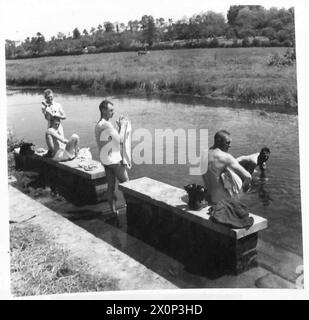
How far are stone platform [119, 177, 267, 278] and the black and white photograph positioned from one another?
0.02 m

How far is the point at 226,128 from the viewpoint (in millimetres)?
11992

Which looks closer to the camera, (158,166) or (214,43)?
(158,166)

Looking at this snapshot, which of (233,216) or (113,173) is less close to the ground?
(113,173)

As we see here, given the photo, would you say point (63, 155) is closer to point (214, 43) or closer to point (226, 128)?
point (226, 128)

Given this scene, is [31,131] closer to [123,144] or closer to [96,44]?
[96,44]

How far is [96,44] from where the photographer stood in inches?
477

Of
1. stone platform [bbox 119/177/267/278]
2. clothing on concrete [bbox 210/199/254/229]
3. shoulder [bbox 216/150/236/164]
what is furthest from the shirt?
clothing on concrete [bbox 210/199/254/229]

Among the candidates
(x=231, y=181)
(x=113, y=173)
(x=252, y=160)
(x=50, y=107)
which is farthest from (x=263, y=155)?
(x=50, y=107)

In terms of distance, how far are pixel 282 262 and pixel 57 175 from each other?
17.0 feet

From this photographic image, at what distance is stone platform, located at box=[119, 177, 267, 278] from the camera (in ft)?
17.9

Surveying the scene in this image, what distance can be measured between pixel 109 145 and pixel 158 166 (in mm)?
2944

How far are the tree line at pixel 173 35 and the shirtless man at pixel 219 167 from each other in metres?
2.56
